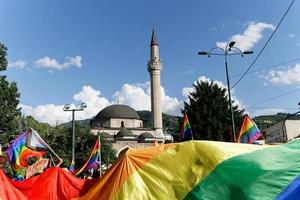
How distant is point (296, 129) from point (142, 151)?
5329 cm

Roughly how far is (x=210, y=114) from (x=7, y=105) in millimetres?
17626

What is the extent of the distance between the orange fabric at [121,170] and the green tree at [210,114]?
31901mm

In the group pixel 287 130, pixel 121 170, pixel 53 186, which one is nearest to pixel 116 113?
pixel 287 130

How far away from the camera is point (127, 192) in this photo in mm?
5375

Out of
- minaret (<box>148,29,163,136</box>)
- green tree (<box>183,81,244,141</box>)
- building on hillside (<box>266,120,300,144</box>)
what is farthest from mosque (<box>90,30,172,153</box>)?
green tree (<box>183,81,244,141</box>)

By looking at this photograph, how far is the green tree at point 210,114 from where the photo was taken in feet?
124

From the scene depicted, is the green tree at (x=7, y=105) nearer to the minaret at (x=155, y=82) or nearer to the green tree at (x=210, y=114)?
the green tree at (x=210, y=114)

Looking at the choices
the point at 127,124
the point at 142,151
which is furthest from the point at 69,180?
the point at 127,124

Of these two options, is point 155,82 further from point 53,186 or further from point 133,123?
point 53,186

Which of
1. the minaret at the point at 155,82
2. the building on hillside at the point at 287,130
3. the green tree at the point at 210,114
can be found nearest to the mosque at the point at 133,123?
the minaret at the point at 155,82

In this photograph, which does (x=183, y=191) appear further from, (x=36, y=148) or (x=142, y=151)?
(x=36, y=148)

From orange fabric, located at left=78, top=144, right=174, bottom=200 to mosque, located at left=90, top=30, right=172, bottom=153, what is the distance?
54.0 m

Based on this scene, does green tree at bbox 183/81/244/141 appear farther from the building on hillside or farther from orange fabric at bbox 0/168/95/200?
orange fabric at bbox 0/168/95/200

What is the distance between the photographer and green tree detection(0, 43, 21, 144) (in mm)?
30281
